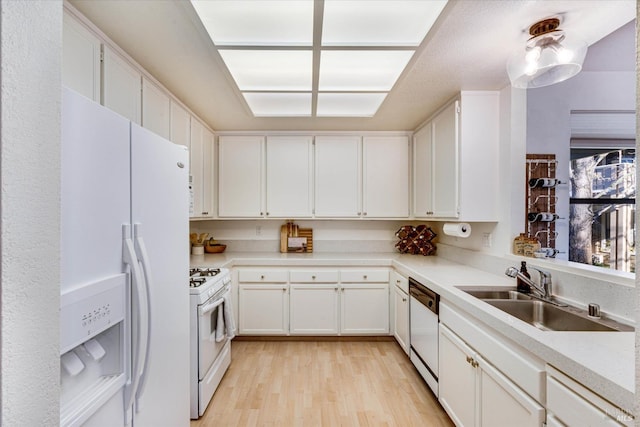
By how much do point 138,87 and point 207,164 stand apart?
51.7 inches

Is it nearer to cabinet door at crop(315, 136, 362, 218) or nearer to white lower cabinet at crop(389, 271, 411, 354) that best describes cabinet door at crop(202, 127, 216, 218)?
cabinet door at crop(315, 136, 362, 218)

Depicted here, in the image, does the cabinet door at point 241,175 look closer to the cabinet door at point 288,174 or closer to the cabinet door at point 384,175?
the cabinet door at point 288,174

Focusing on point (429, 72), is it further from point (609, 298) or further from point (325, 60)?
point (609, 298)

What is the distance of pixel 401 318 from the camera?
2771 millimetres

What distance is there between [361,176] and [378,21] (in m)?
1.95

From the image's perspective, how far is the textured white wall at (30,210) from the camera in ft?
Answer: 1.67

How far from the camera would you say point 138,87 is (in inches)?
74.0

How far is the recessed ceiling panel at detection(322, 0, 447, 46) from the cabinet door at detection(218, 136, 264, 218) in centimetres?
188

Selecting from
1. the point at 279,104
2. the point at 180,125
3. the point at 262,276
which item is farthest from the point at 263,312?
the point at 279,104

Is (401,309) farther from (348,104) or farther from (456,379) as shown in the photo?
(348,104)

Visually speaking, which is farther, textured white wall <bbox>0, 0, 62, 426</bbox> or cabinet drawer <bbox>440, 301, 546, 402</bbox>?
cabinet drawer <bbox>440, 301, 546, 402</bbox>

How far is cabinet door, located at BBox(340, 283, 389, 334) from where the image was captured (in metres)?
3.04

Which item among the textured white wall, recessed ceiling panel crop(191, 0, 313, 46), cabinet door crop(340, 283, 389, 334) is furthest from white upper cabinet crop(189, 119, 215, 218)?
the textured white wall

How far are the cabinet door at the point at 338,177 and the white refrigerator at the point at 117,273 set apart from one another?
2093 millimetres
